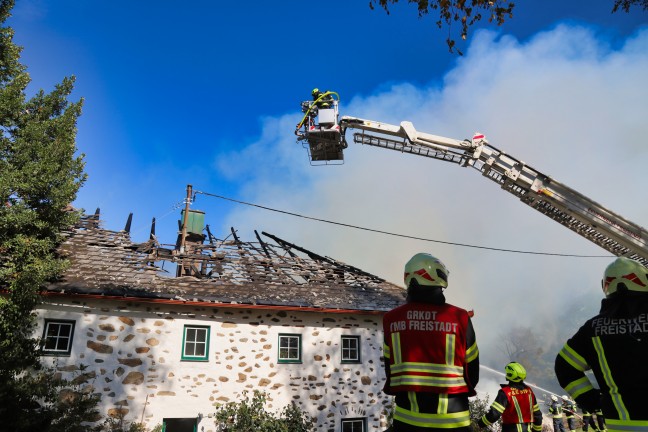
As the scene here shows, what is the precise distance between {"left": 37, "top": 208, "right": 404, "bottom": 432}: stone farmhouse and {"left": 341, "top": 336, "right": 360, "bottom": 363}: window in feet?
0.10

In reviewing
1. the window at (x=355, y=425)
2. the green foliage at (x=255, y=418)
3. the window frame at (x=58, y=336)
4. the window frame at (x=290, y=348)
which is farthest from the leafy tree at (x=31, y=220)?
the window at (x=355, y=425)

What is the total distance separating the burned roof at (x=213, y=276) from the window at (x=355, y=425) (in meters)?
3.04

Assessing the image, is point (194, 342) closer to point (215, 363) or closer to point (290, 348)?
point (215, 363)

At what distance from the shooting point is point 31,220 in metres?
10.0

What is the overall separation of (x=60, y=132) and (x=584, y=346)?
477 inches

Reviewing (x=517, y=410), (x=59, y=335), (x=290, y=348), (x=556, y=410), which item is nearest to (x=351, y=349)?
(x=290, y=348)

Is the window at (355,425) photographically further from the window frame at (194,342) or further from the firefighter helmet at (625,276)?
the firefighter helmet at (625,276)

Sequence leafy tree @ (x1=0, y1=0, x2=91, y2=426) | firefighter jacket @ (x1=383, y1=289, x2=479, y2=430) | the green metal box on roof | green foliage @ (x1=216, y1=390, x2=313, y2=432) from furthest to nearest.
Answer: the green metal box on roof → green foliage @ (x1=216, y1=390, x2=313, y2=432) → leafy tree @ (x1=0, y1=0, x2=91, y2=426) → firefighter jacket @ (x1=383, y1=289, x2=479, y2=430)

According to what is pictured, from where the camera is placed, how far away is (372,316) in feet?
43.6

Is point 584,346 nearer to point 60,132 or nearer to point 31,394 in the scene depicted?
point 31,394

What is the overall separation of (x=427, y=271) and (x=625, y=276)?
1.34 meters

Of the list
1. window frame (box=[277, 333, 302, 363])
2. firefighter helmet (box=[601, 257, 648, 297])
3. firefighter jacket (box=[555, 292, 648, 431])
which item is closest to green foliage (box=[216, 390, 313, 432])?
window frame (box=[277, 333, 302, 363])

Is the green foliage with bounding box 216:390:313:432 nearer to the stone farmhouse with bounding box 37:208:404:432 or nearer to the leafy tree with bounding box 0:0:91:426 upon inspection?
the stone farmhouse with bounding box 37:208:404:432

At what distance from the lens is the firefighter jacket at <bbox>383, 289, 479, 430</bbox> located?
309 cm
